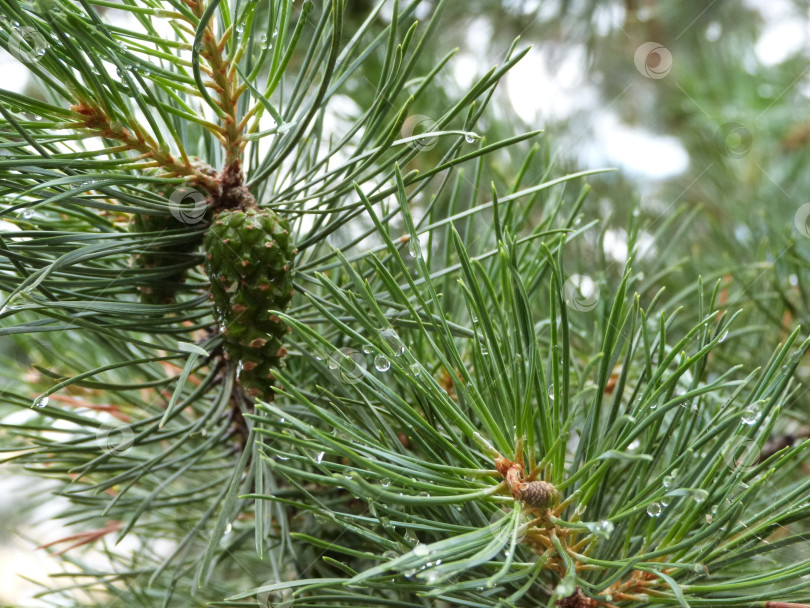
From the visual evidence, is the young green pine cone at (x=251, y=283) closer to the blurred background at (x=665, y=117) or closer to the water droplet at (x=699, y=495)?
the water droplet at (x=699, y=495)

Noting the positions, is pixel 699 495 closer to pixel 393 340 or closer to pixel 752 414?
pixel 752 414

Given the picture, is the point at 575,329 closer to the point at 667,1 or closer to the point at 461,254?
the point at 461,254

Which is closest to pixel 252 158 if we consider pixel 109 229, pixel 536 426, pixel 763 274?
pixel 109 229

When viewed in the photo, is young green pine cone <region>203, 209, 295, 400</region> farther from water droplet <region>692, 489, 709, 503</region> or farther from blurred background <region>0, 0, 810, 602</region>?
blurred background <region>0, 0, 810, 602</region>

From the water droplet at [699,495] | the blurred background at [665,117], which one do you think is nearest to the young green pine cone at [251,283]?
the water droplet at [699,495]

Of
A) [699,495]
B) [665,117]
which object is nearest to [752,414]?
[699,495]

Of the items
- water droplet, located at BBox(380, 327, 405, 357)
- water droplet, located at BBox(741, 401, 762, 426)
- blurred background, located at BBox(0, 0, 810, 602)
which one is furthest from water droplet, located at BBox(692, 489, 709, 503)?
blurred background, located at BBox(0, 0, 810, 602)

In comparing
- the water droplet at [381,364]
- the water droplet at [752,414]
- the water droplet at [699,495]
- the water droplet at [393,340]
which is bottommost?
the water droplet at [699,495]
